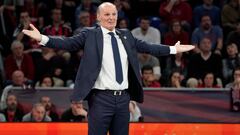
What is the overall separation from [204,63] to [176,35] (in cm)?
98

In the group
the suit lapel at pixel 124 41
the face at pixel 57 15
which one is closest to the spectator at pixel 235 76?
the face at pixel 57 15

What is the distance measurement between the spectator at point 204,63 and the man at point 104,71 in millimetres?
4593

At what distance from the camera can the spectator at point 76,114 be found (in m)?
8.88

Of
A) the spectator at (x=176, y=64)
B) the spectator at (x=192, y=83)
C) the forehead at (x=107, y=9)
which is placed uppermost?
the forehead at (x=107, y=9)

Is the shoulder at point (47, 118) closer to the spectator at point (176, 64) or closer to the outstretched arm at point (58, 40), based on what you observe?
the spectator at point (176, 64)

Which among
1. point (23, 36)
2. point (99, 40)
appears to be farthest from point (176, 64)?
point (99, 40)

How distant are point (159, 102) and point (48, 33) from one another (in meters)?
3.13

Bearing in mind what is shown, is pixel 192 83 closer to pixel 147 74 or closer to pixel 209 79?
pixel 209 79

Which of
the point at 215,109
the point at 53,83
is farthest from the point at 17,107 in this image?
the point at 215,109

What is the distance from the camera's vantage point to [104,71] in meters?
6.00

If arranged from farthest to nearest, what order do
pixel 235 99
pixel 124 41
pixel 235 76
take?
pixel 235 76 < pixel 235 99 < pixel 124 41

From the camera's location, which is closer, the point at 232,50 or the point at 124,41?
the point at 124,41

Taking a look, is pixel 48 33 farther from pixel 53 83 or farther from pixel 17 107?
pixel 17 107

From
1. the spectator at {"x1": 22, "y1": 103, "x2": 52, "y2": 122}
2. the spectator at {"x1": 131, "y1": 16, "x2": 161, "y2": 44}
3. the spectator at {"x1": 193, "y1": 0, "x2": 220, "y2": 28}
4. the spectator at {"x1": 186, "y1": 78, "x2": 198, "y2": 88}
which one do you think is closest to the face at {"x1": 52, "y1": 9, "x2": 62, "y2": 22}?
the spectator at {"x1": 131, "y1": 16, "x2": 161, "y2": 44}
